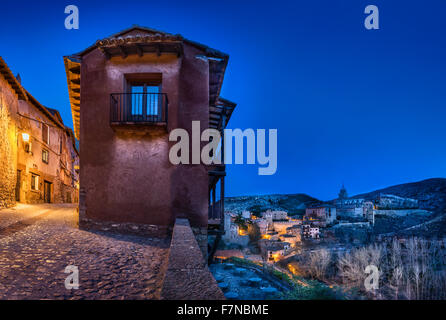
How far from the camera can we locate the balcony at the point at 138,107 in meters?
7.20

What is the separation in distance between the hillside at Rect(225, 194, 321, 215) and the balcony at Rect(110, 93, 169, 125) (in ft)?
205

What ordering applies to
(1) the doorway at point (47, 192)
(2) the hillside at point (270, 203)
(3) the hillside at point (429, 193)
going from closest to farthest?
1. (1) the doorway at point (47, 192)
2. (3) the hillside at point (429, 193)
3. (2) the hillside at point (270, 203)

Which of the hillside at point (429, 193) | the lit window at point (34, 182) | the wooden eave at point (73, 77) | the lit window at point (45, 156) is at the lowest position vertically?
the hillside at point (429, 193)

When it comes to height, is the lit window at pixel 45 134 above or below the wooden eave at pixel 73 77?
below

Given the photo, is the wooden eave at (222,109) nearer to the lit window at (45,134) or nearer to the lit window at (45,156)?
the lit window at (45,134)

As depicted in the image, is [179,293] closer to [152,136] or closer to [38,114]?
[152,136]

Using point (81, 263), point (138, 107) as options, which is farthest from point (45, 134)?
point (81, 263)

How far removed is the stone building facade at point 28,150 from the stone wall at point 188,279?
12.9 metres

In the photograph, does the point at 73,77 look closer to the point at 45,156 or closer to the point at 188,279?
the point at 188,279

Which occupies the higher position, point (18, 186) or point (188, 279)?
point (18, 186)

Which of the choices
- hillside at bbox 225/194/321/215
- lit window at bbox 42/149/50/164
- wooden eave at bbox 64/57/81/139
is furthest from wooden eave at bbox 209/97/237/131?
hillside at bbox 225/194/321/215

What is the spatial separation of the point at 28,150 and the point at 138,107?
12.1 m

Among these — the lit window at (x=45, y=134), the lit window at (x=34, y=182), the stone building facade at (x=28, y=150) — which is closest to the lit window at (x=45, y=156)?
the stone building facade at (x=28, y=150)

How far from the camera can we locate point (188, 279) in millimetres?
2484
